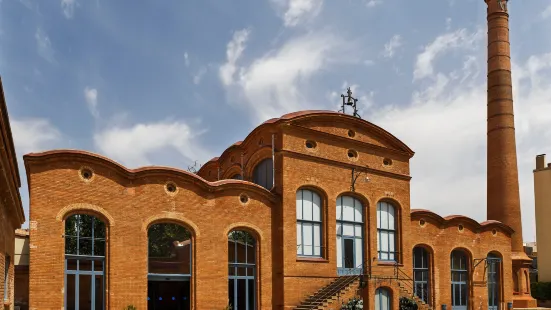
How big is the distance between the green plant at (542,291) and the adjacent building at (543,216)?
1.25 meters

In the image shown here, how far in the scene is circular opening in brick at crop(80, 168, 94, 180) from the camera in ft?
61.7

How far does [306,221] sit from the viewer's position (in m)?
24.1

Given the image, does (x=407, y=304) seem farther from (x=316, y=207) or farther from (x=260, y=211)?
(x=260, y=211)

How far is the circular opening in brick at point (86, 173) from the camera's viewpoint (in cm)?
1880

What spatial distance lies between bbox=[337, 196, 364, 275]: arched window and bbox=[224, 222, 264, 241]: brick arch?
13.2ft

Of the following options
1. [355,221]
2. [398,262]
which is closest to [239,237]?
[355,221]

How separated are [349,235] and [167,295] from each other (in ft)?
26.6

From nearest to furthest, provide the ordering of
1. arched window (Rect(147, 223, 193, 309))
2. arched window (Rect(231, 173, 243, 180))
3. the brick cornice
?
arched window (Rect(147, 223, 193, 309)), the brick cornice, arched window (Rect(231, 173, 243, 180))

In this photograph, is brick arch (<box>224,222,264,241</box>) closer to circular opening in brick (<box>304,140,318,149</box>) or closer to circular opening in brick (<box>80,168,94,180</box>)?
circular opening in brick (<box>304,140,318,149</box>)

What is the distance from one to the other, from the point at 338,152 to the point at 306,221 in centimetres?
338

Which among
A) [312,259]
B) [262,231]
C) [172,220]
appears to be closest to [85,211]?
[172,220]

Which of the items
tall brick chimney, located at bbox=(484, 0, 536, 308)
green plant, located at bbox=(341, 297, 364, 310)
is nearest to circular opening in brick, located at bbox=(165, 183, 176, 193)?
green plant, located at bbox=(341, 297, 364, 310)

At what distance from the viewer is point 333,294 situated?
22781mm

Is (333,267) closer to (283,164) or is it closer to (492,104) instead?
(283,164)
